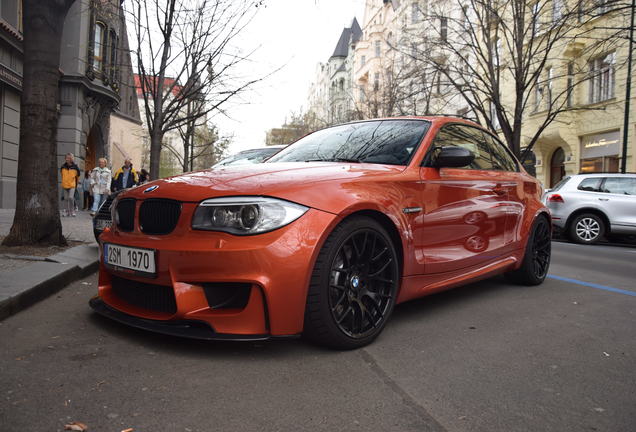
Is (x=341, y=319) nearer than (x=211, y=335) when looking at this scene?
No

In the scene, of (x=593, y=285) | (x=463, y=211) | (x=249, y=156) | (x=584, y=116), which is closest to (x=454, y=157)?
(x=463, y=211)

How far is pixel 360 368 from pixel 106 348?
1381 millimetres

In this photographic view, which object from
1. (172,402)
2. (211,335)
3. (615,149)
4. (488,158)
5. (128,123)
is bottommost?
(172,402)

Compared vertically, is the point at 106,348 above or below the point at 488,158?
below

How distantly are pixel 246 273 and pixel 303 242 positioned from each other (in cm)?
33

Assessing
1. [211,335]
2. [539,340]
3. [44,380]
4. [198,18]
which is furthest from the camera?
[198,18]

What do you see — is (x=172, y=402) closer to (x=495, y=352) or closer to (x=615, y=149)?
(x=495, y=352)

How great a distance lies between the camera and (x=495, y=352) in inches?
115

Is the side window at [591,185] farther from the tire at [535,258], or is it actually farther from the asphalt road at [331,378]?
the asphalt road at [331,378]

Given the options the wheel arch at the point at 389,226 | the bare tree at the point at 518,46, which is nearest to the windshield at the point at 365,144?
the wheel arch at the point at 389,226

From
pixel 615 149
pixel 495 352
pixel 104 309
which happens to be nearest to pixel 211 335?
pixel 104 309

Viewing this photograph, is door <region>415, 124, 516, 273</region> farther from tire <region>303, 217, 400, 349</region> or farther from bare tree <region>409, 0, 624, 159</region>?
bare tree <region>409, 0, 624, 159</region>

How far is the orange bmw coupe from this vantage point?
256 centimetres

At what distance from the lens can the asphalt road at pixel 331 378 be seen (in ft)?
6.64
